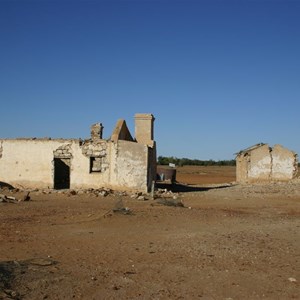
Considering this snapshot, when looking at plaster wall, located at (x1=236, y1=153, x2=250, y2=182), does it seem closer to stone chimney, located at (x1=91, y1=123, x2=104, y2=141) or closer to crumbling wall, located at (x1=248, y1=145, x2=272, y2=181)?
crumbling wall, located at (x1=248, y1=145, x2=272, y2=181)

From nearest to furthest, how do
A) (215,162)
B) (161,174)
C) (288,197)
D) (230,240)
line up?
(230,240) → (288,197) → (161,174) → (215,162)

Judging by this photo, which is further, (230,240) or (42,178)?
(42,178)

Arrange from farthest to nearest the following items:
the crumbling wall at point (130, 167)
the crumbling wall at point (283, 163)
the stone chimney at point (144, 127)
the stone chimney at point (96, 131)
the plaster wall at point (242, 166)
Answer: the plaster wall at point (242, 166), the crumbling wall at point (283, 163), the stone chimney at point (144, 127), the stone chimney at point (96, 131), the crumbling wall at point (130, 167)

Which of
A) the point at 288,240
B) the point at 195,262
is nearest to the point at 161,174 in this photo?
the point at 288,240

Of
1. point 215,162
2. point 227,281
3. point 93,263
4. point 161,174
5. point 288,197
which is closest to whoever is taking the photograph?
point 227,281

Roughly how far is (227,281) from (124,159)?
16.7 metres

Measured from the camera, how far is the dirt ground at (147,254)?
6199 millimetres

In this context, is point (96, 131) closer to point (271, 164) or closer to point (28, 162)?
point (28, 162)

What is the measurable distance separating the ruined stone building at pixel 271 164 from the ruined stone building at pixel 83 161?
12.3 m

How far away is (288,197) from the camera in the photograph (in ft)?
74.4

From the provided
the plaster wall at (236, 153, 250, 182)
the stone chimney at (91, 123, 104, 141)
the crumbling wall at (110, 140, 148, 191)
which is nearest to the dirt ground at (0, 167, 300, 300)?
the crumbling wall at (110, 140, 148, 191)

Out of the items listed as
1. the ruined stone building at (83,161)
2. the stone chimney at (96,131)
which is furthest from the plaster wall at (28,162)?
the stone chimney at (96,131)

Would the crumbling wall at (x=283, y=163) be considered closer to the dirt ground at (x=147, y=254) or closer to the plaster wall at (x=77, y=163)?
the plaster wall at (x=77, y=163)

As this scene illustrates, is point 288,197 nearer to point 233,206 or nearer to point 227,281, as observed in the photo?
point 233,206
